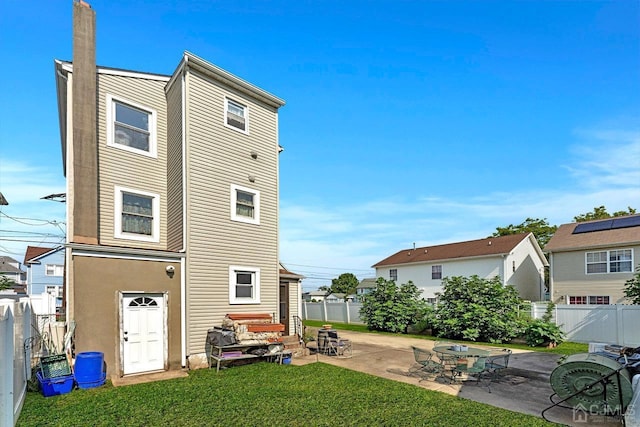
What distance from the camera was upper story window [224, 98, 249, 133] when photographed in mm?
11961

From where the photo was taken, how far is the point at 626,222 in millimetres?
18688

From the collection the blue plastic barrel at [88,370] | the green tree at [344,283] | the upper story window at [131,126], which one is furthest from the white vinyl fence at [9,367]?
the green tree at [344,283]

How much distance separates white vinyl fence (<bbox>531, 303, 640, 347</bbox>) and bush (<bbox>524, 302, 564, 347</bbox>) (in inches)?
33.7

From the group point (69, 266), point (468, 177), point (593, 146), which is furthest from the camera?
point (468, 177)

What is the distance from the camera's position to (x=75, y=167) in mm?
9297

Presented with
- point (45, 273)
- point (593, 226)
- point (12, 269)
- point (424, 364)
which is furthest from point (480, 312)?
point (12, 269)

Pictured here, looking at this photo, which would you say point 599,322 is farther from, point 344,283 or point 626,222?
point 344,283

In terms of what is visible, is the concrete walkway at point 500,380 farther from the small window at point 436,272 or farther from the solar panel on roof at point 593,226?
the small window at point 436,272

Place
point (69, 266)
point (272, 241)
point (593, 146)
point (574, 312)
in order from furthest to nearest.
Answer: point (574, 312) → point (593, 146) → point (272, 241) → point (69, 266)

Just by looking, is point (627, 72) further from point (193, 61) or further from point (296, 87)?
point (193, 61)

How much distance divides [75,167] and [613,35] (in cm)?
1558

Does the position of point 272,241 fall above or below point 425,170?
below

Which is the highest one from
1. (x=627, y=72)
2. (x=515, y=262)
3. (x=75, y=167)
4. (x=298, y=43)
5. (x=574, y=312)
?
(x=298, y=43)

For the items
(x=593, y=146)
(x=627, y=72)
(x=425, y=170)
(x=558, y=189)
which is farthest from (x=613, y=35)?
(x=558, y=189)
